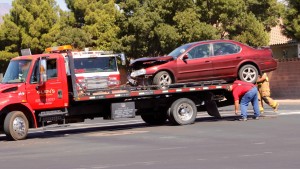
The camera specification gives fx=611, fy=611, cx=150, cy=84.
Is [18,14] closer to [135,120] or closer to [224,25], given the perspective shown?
[224,25]

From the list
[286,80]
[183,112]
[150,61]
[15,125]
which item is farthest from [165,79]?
[286,80]

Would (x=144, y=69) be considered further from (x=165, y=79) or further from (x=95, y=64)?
(x=95, y=64)

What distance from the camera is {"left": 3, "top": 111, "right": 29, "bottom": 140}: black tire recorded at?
1658 cm

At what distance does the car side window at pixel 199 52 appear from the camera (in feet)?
62.0

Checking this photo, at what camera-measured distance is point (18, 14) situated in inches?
1826

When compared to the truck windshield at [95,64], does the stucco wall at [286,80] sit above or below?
below

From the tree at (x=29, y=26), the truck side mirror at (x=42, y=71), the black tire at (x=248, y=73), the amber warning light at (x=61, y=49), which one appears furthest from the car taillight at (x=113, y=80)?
the tree at (x=29, y=26)

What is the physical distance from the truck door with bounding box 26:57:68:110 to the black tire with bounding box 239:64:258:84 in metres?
5.59

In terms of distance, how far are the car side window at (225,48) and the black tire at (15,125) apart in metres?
6.28

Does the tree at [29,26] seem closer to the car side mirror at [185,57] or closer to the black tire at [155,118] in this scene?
the black tire at [155,118]

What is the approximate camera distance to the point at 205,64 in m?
18.8

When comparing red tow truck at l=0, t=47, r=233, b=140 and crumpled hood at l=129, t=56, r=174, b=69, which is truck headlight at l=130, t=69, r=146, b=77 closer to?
crumpled hood at l=129, t=56, r=174, b=69

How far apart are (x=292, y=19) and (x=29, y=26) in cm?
2150

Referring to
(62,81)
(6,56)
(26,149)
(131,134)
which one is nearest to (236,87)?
(131,134)
